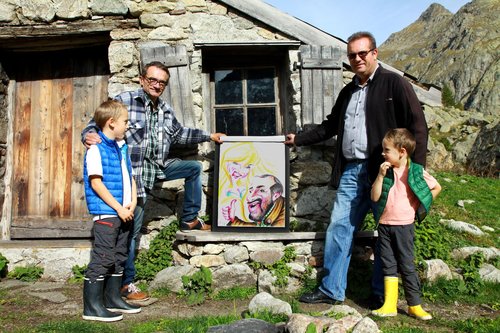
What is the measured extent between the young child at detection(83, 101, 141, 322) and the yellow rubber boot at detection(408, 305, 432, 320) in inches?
85.1

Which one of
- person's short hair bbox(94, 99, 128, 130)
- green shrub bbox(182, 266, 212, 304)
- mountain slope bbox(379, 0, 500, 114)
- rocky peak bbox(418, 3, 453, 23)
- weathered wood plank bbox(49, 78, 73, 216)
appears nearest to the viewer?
person's short hair bbox(94, 99, 128, 130)

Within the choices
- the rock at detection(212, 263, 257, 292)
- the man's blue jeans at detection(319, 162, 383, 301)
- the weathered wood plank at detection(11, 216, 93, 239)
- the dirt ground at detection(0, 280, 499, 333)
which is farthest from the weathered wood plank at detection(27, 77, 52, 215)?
the man's blue jeans at detection(319, 162, 383, 301)

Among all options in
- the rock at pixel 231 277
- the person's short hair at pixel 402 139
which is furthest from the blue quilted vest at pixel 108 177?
the person's short hair at pixel 402 139

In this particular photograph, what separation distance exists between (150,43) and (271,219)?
238 cm

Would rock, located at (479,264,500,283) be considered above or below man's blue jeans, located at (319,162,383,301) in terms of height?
below

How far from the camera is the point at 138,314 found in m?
3.55

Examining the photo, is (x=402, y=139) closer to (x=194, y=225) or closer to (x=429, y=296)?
(x=429, y=296)

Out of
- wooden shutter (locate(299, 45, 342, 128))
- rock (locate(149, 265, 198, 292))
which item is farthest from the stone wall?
rock (locate(149, 265, 198, 292))

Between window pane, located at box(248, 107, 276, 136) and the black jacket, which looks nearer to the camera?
the black jacket

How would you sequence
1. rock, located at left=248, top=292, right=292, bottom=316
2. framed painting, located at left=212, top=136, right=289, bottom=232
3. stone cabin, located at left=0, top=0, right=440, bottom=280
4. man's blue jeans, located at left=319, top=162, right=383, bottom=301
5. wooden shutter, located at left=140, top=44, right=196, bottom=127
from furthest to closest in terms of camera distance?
stone cabin, located at left=0, top=0, right=440, bottom=280 → wooden shutter, located at left=140, top=44, right=196, bottom=127 → framed painting, located at left=212, top=136, right=289, bottom=232 → man's blue jeans, located at left=319, top=162, right=383, bottom=301 → rock, located at left=248, top=292, right=292, bottom=316

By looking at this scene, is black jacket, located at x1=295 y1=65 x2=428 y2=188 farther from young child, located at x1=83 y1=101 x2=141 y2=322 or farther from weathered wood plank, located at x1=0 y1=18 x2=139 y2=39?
weathered wood plank, located at x1=0 y1=18 x2=139 y2=39

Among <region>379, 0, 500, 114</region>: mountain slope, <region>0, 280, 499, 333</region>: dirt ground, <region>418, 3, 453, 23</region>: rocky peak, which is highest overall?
<region>418, 3, 453, 23</region>: rocky peak

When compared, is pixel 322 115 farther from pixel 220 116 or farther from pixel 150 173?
pixel 150 173

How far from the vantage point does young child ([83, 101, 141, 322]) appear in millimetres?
3311
